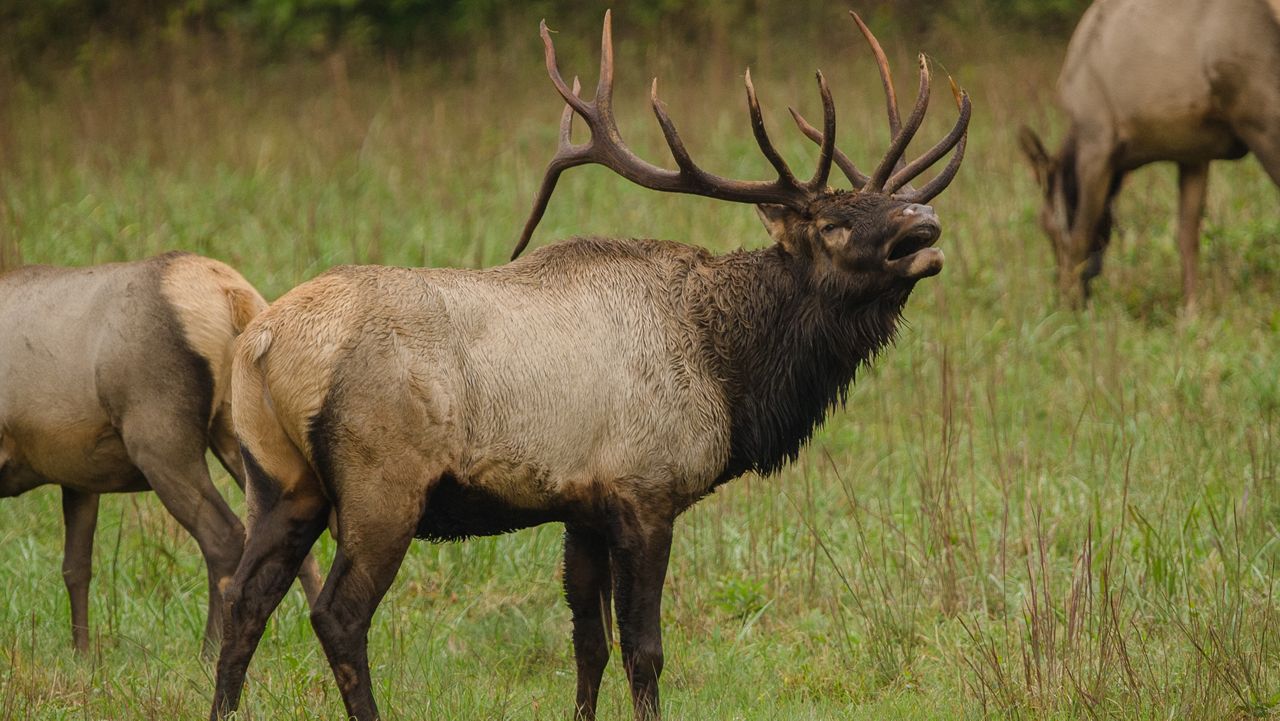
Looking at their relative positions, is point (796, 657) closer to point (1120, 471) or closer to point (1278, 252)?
point (1120, 471)

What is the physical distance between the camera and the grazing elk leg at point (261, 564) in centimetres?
446

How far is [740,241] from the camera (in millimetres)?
10273

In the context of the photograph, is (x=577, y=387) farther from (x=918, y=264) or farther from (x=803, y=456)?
(x=803, y=456)

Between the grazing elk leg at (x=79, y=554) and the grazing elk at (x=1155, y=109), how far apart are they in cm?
607

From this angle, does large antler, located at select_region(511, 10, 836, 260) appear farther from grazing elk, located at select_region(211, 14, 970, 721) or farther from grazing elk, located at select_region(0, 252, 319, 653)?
grazing elk, located at select_region(0, 252, 319, 653)

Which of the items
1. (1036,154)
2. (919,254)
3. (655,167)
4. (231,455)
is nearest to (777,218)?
(655,167)

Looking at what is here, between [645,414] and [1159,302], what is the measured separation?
6002mm

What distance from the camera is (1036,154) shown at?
10.3 metres

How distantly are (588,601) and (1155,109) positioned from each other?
586 cm

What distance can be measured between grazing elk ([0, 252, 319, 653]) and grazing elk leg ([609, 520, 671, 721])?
160 centimetres

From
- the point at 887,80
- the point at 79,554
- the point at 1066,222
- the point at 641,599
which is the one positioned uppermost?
Result: the point at 887,80

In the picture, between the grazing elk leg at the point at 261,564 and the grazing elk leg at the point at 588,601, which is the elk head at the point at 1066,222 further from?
the grazing elk leg at the point at 261,564

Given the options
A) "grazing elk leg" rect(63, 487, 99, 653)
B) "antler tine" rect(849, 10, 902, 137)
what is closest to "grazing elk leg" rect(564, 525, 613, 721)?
"antler tine" rect(849, 10, 902, 137)

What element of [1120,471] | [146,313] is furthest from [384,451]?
[1120,471]
